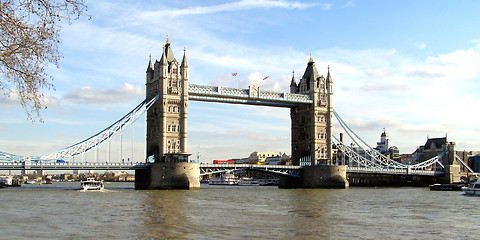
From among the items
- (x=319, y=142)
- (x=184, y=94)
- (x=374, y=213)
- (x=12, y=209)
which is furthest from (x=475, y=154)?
(x=12, y=209)

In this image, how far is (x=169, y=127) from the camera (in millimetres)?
84562

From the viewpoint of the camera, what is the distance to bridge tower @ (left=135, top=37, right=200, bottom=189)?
7988 cm

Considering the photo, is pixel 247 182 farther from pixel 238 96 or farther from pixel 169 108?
pixel 169 108

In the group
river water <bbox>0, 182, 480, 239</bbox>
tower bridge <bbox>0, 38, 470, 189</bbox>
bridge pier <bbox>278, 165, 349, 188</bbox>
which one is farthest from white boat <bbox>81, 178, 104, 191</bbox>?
bridge pier <bbox>278, 165, 349, 188</bbox>

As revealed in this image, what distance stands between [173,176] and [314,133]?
31.5m

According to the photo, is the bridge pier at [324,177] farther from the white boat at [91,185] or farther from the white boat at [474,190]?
the white boat at [91,185]

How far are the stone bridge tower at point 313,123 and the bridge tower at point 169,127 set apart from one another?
26745 mm

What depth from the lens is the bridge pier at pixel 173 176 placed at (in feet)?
260

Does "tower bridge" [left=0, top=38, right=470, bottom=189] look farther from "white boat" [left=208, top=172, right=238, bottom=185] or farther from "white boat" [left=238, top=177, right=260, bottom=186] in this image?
"white boat" [left=208, top=172, right=238, bottom=185]

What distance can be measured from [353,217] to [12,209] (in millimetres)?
25800

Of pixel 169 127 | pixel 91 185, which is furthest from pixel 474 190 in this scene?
pixel 91 185

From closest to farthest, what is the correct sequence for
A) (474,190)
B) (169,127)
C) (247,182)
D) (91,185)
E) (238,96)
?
(474,190), (91,185), (169,127), (238,96), (247,182)

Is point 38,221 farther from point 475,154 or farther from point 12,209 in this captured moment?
point 475,154

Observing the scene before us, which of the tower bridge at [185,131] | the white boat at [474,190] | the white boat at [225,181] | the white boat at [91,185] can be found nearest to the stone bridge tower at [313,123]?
the tower bridge at [185,131]
